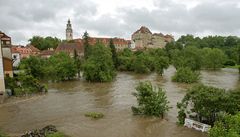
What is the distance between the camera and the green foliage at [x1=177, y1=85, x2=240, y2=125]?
691 inches

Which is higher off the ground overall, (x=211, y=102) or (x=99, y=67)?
(x=99, y=67)

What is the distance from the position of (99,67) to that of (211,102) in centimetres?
3017

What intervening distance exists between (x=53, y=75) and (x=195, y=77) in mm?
23555

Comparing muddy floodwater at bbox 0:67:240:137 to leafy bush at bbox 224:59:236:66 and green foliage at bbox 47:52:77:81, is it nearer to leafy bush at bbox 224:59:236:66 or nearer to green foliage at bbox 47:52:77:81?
green foliage at bbox 47:52:77:81

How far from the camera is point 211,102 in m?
18.1

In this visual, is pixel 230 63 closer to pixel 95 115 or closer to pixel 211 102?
pixel 95 115

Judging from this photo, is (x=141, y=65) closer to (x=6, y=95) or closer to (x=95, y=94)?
(x=95, y=94)

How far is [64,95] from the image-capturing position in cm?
3434

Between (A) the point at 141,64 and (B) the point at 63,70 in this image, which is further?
(A) the point at 141,64

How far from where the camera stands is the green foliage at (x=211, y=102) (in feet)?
57.6

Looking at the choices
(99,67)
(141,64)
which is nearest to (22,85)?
(99,67)

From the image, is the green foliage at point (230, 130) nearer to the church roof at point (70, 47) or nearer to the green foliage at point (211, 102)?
the green foliage at point (211, 102)

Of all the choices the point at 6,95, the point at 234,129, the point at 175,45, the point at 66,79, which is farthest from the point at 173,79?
the point at 175,45

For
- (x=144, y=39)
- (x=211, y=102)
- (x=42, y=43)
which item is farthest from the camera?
(x=144, y=39)
